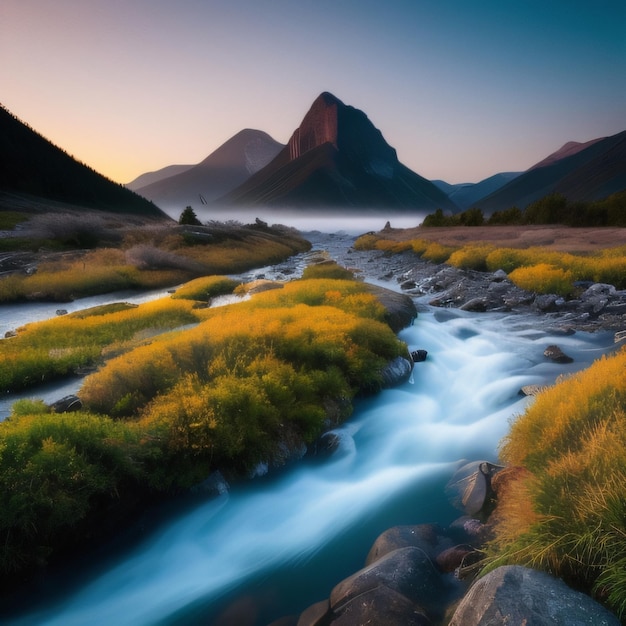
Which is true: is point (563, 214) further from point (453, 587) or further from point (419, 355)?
point (453, 587)

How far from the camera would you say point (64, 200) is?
11481 centimetres

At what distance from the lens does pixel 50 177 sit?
393 ft

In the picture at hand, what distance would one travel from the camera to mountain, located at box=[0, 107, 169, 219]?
109250 mm

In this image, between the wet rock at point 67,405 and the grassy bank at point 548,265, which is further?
the grassy bank at point 548,265

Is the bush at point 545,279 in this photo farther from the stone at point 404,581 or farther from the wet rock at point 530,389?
the stone at point 404,581

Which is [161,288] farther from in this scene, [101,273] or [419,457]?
[419,457]

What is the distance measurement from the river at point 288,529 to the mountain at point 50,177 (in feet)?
353

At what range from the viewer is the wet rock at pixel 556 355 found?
1498cm

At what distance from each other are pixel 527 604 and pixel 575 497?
4.91ft

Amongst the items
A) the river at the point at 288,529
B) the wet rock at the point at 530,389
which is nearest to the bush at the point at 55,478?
the river at the point at 288,529

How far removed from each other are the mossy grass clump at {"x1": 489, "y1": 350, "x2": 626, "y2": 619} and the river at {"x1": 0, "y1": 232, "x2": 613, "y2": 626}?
85.2 inches

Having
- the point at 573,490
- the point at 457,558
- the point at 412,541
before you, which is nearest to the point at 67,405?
the point at 412,541

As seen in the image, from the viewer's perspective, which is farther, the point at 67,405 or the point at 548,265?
the point at 548,265

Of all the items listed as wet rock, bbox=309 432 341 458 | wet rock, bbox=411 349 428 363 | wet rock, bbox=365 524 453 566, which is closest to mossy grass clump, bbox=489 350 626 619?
wet rock, bbox=365 524 453 566
